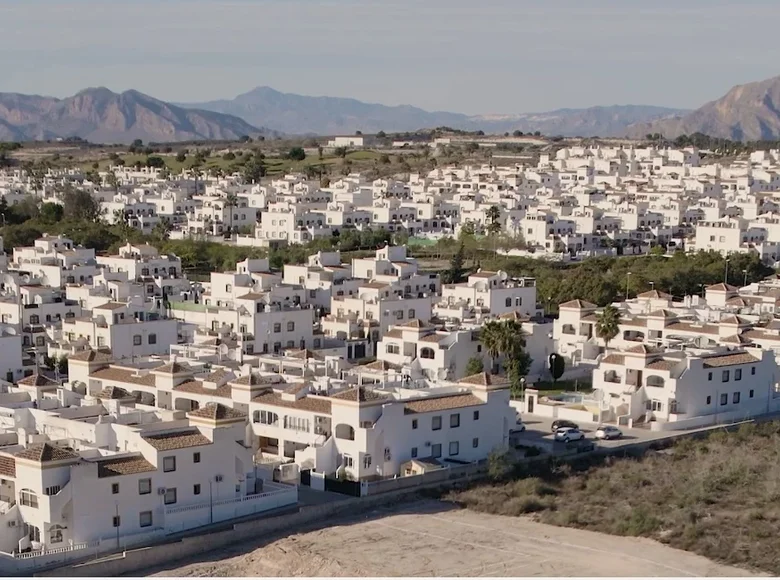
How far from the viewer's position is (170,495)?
91.7 ft

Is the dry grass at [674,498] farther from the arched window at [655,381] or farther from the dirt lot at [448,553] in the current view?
the arched window at [655,381]

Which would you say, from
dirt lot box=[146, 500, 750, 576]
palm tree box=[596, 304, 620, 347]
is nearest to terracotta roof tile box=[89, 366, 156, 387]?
dirt lot box=[146, 500, 750, 576]

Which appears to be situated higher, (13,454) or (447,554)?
(13,454)

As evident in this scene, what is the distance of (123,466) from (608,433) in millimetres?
14365

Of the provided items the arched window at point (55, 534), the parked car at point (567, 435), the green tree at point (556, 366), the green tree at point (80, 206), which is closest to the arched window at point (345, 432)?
the parked car at point (567, 435)

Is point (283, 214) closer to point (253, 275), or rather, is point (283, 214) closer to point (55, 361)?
point (253, 275)

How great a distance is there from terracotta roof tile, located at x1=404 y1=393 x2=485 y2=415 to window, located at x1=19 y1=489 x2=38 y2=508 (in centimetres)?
919

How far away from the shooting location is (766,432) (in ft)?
124

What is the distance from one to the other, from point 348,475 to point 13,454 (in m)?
7.69

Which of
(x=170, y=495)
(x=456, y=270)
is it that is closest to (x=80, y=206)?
(x=456, y=270)

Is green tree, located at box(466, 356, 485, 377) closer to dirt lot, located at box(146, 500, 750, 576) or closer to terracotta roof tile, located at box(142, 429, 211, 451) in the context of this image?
dirt lot, located at box(146, 500, 750, 576)

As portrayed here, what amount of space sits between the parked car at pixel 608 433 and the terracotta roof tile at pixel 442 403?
446 centimetres

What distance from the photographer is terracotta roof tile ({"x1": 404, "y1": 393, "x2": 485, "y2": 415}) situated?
107 ft

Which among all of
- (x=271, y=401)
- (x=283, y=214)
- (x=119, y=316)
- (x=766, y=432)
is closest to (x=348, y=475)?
(x=271, y=401)
